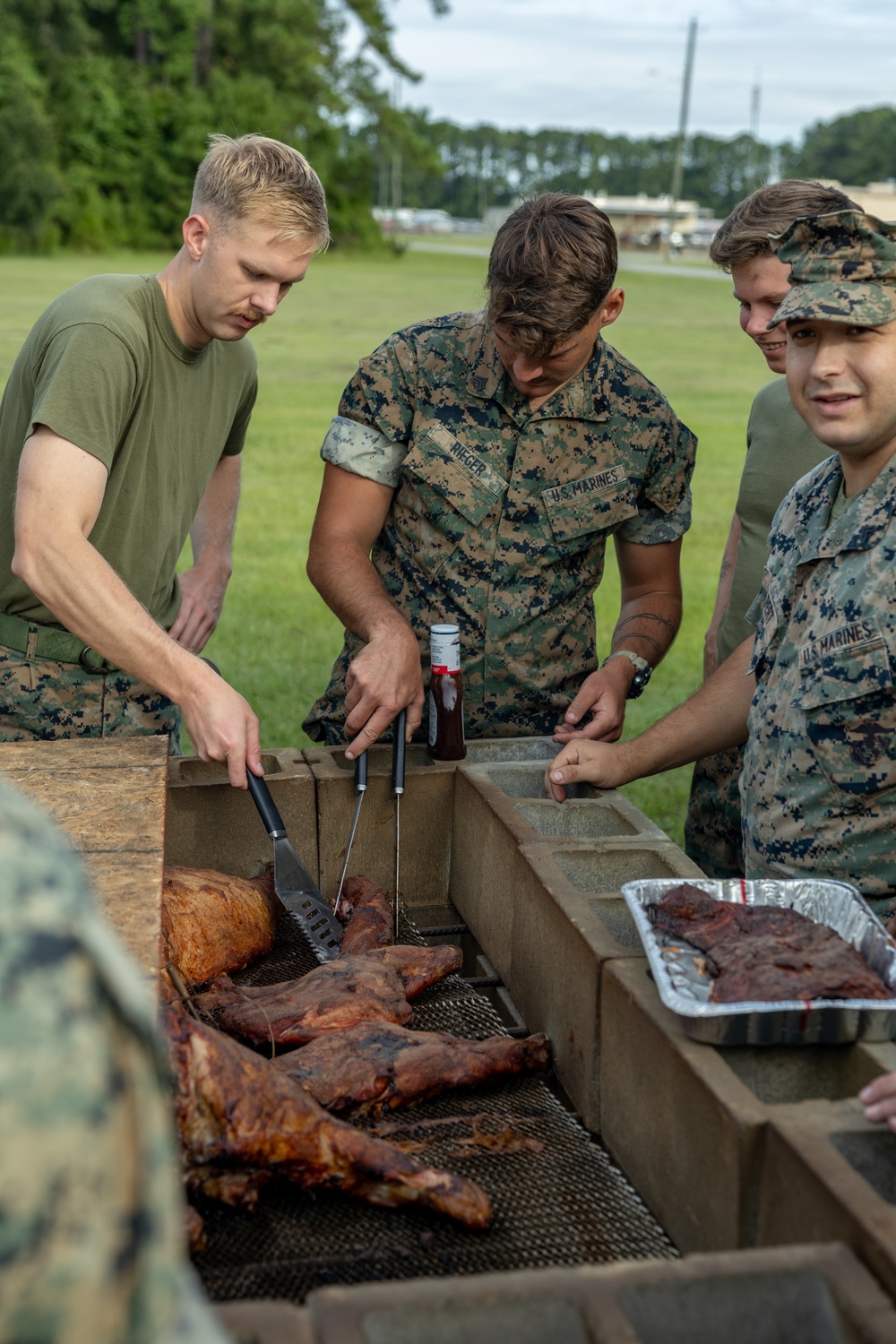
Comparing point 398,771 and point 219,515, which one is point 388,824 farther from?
point 219,515

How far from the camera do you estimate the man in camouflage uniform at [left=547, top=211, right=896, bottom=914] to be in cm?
271

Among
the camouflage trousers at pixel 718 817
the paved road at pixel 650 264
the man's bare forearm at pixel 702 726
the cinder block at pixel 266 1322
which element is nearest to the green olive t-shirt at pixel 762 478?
the camouflage trousers at pixel 718 817

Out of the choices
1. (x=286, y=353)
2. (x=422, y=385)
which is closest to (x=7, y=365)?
(x=286, y=353)

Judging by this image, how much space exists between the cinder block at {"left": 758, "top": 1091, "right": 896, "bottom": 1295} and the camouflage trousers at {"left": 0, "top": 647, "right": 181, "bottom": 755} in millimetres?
2509

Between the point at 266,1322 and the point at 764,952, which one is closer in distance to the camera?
the point at 266,1322

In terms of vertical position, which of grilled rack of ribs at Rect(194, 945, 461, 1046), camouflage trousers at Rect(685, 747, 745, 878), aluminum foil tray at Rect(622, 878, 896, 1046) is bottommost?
camouflage trousers at Rect(685, 747, 745, 878)

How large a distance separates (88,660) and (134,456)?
0.60 meters

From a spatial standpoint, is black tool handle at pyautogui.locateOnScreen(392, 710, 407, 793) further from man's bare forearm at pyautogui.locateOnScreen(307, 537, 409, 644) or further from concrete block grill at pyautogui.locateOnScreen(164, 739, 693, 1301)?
man's bare forearm at pyautogui.locateOnScreen(307, 537, 409, 644)

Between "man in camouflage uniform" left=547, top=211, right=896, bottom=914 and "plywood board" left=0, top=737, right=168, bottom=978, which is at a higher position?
"man in camouflage uniform" left=547, top=211, right=896, bottom=914

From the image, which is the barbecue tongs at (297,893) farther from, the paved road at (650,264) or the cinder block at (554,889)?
the paved road at (650,264)

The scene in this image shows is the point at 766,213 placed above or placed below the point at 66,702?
above

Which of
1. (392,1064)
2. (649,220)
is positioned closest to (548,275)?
(392,1064)

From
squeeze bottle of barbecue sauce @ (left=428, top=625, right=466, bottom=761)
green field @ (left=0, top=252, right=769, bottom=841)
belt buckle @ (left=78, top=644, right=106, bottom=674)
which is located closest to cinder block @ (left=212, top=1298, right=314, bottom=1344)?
squeeze bottle of barbecue sauce @ (left=428, top=625, right=466, bottom=761)

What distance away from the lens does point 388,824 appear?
3719 millimetres
